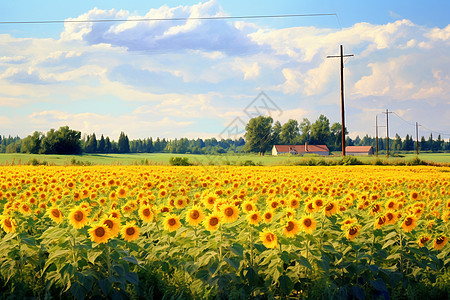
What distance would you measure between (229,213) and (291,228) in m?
0.83

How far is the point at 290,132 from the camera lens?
3548 inches

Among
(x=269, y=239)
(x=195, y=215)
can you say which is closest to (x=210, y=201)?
(x=195, y=215)

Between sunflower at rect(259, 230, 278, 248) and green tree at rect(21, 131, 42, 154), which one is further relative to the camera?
green tree at rect(21, 131, 42, 154)

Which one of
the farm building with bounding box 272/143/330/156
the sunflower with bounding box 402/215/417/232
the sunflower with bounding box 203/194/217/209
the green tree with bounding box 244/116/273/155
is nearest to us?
the sunflower with bounding box 402/215/417/232

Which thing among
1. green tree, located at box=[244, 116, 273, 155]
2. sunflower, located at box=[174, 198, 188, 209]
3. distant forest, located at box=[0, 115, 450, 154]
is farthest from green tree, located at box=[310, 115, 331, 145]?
sunflower, located at box=[174, 198, 188, 209]

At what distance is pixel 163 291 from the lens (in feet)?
15.4

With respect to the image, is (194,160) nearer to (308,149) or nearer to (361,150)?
(308,149)

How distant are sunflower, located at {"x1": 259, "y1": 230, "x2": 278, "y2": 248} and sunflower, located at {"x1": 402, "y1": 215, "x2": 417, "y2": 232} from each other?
206 cm

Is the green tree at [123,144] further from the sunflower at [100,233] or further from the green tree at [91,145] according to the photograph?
the sunflower at [100,233]

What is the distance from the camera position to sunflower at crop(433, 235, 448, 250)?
5621 mm

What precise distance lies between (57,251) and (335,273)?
323cm

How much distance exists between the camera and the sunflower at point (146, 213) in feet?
18.9

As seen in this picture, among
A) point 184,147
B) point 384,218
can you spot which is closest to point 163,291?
point 384,218

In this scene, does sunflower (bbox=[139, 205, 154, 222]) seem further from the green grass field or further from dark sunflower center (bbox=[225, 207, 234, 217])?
the green grass field
